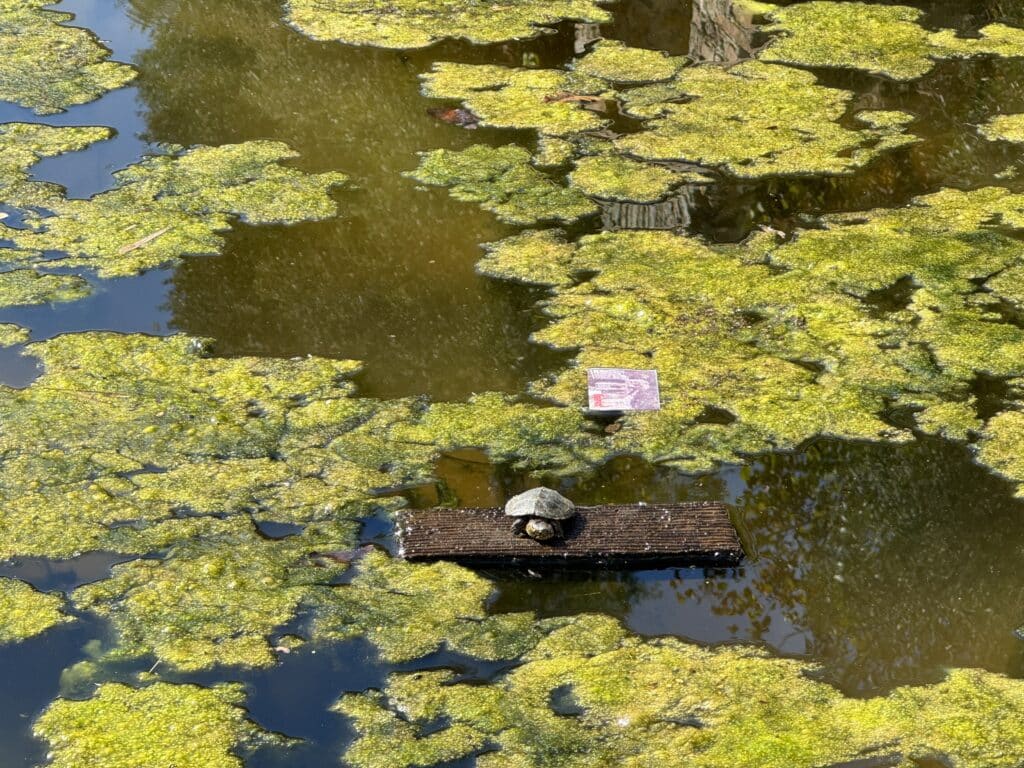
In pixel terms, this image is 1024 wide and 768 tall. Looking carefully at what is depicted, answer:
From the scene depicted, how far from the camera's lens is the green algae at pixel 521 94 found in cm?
616

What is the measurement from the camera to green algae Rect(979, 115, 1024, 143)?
19.8 ft

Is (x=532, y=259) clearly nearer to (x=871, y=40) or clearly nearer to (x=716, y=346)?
(x=716, y=346)

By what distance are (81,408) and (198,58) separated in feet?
11.3

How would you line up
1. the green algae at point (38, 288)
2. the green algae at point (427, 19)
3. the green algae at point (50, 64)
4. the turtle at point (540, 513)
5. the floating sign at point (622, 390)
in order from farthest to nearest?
the green algae at point (427, 19)
the green algae at point (50, 64)
the green algae at point (38, 288)
the floating sign at point (622, 390)
the turtle at point (540, 513)

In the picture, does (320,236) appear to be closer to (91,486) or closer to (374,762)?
(91,486)

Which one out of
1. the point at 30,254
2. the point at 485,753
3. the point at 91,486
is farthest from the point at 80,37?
the point at 485,753

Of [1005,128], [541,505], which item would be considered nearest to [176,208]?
[541,505]

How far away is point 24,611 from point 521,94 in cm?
396

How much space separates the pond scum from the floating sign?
0.07 meters

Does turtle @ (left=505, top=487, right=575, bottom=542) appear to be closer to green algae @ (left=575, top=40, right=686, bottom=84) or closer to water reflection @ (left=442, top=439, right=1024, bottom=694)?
water reflection @ (left=442, top=439, right=1024, bottom=694)

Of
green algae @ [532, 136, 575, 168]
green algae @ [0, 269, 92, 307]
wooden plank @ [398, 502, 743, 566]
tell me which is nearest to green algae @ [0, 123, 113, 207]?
green algae @ [0, 269, 92, 307]

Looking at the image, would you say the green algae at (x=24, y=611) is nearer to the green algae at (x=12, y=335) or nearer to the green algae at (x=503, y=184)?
the green algae at (x=12, y=335)

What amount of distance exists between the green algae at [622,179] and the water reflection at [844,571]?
5.99 ft

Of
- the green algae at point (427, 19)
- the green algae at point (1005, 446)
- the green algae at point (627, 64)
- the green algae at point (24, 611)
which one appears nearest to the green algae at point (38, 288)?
the green algae at point (24, 611)
